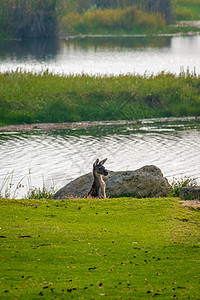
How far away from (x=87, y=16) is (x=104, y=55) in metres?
25.6

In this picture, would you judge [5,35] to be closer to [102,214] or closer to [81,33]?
[81,33]

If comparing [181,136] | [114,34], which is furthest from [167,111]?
[114,34]

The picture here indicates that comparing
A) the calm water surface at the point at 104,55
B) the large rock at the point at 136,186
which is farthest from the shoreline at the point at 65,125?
the large rock at the point at 136,186

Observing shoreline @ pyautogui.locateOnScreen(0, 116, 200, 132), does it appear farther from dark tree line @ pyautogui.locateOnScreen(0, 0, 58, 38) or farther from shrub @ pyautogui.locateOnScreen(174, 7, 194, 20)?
shrub @ pyautogui.locateOnScreen(174, 7, 194, 20)

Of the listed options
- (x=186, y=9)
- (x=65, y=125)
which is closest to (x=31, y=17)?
(x=186, y=9)

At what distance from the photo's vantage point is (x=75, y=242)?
35.9 feet

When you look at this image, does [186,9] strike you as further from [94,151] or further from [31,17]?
[94,151]

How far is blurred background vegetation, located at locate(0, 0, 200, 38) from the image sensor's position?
251 feet

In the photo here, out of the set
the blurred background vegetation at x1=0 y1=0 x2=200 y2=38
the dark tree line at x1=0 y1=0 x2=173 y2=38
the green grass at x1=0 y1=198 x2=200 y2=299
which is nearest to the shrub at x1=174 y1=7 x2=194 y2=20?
the blurred background vegetation at x1=0 y1=0 x2=200 y2=38

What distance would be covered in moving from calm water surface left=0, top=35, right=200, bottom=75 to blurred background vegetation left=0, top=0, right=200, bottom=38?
237cm

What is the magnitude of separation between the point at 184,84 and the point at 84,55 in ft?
111

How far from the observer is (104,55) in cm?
7331

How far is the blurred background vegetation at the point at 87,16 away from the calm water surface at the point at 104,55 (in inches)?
93.2

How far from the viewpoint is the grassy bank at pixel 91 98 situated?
37688mm
